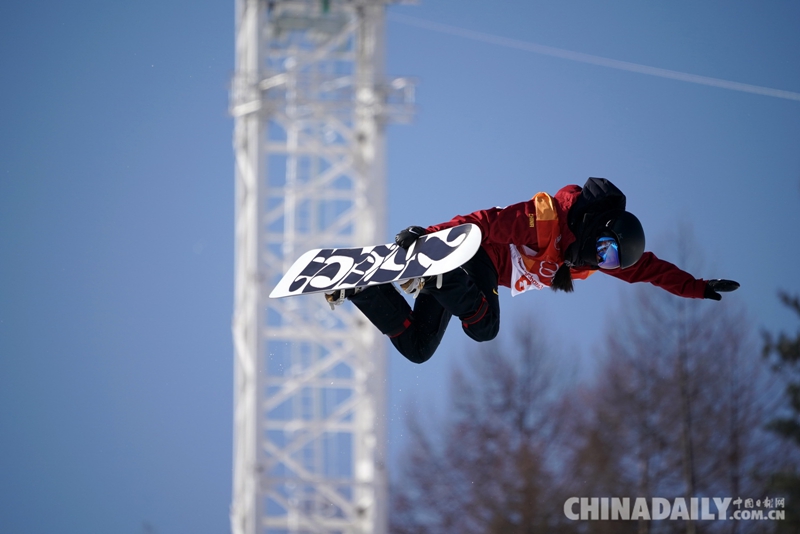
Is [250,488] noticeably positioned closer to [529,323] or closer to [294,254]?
[294,254]

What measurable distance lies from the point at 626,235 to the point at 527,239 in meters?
0.46

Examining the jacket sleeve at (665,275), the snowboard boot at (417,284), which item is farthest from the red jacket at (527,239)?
the snowboard boot at (417,284)

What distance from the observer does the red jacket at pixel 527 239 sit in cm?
541

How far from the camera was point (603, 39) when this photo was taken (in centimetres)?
1827

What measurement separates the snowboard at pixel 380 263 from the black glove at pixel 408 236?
0.11m

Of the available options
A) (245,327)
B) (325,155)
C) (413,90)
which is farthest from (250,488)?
(413,90)

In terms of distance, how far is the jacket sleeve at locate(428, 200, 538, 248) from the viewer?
5.40 m

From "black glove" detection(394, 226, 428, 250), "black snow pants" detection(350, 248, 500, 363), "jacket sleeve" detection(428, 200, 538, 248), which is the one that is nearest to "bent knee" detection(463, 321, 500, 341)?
"black snow pants" detection(350, 248, 500, 363)

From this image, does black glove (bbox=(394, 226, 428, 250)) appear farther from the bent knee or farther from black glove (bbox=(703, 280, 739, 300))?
black glove (bbox=(703, 280, 739, 300))

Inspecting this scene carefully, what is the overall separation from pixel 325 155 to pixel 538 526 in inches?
249

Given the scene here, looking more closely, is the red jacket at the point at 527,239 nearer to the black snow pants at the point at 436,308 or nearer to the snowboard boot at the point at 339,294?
the black snow pants at the point at 436,308

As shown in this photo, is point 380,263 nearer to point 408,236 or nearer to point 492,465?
point 408,236

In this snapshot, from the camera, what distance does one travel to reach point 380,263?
5.71 meters

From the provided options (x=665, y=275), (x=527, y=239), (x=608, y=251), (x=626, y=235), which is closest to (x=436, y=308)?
(x=527, y=239)
